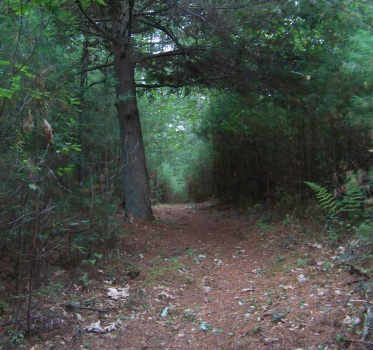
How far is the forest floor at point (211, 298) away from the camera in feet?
16.3

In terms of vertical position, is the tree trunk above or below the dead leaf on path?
above

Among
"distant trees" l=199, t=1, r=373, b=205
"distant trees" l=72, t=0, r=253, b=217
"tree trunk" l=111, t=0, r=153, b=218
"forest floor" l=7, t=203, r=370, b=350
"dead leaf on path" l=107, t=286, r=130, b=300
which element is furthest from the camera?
"tree trunk" l=111, t=0, r=153, b=218

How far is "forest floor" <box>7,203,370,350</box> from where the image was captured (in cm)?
496

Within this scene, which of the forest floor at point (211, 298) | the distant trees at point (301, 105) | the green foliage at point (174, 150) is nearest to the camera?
the forest floor at point (211, 298)

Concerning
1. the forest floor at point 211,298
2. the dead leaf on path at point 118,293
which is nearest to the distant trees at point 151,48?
the forest floor at point 211,298

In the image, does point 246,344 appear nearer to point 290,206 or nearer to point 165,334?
point 165,334

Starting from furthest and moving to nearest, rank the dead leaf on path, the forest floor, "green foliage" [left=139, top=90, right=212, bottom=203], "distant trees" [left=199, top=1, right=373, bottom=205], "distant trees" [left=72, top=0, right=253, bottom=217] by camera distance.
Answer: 1. "green foliage" [left=139, top=90, right=212, bottom=203]
2. "distant trees" [left=72, top=0, right=253, bottom=217]
3. "distant trees" [left=199, top=1, right=373, bottom=205]
4. the dead leaf on path
5. the forest floor

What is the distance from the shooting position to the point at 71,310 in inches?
224

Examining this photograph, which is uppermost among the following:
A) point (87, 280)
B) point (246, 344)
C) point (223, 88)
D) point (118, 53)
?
point (118, 53)

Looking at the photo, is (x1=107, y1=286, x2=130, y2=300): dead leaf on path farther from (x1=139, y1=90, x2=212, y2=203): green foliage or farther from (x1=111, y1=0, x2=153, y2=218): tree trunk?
(x1=139, y1=90, x2=212, y2=203): green foliage

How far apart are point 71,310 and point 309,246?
411cm

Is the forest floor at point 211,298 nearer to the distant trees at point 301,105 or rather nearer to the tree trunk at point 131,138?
the tree trunk at point 131,138

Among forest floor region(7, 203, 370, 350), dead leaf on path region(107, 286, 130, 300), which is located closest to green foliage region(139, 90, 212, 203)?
forest floor region(7, 203, 370, 350)

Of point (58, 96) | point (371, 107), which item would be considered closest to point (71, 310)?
point (58, 96)
